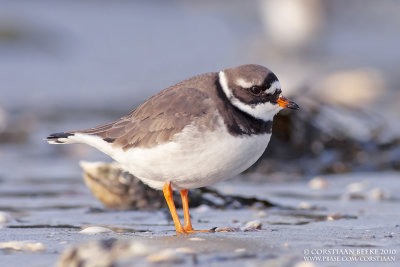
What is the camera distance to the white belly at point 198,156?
4.91 m

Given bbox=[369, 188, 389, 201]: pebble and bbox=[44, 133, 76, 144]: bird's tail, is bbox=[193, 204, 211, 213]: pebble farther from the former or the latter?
bbox=[369, 188, 389, 201]: pebble

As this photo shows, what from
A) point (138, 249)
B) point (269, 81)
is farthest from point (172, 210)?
point (138, 249)

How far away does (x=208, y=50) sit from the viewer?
23.7 metres

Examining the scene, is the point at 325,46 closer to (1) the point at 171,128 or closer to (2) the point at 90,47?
(2) the point at 90,47


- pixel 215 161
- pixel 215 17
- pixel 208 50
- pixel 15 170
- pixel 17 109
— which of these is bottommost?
pixel 215 161

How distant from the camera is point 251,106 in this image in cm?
515

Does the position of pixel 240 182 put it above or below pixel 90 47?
below

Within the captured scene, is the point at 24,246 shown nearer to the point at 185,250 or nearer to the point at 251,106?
the point at 185,250

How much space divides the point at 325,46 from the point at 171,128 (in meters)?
19.6

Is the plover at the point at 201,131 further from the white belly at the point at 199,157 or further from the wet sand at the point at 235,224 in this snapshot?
the wet sand at the point at 235,224

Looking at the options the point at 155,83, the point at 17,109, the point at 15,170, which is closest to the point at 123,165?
the point at 15,170

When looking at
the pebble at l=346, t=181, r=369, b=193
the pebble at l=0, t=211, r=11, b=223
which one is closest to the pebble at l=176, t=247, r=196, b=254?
the pebble at l=0, t=211, r=11, b=223

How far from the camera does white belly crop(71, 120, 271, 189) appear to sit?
4.91 metres

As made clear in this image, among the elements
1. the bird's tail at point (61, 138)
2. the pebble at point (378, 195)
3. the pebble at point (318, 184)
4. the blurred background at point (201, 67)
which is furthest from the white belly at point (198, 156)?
the blurred background at point (201, 67)
